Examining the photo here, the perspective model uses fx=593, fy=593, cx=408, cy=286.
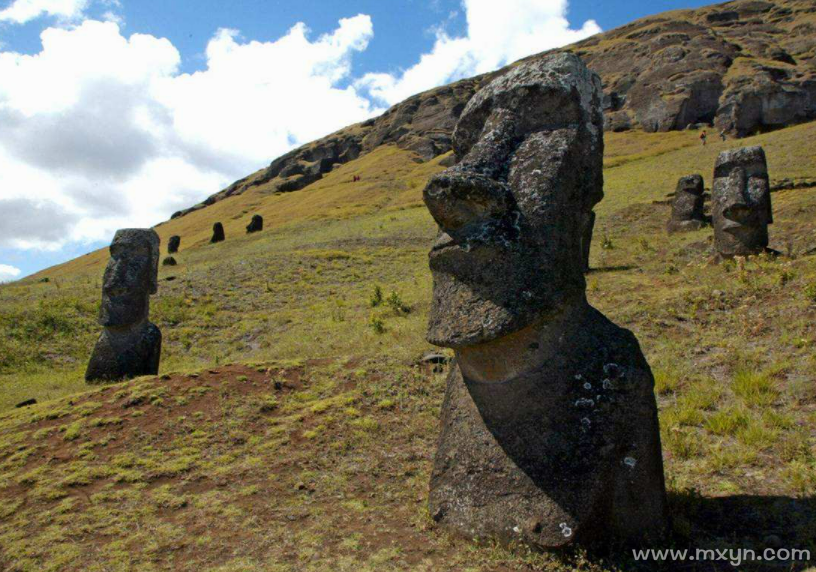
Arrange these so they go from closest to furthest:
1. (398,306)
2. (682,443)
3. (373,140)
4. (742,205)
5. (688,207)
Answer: (682,443), (742,205), (398,306), (688,207), (373,140)

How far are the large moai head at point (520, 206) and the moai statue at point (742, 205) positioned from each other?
1157 cm

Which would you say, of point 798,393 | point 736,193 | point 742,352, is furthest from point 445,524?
point 736,193

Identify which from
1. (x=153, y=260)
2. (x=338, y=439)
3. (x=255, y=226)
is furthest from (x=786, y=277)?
(x=255, y=226)

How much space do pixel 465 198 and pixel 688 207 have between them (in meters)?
20.3

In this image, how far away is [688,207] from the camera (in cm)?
2142

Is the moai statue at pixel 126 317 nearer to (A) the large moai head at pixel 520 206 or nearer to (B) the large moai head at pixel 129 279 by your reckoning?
(B) the large moai head at pixel 129 279

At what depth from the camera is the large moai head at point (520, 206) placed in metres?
3.62

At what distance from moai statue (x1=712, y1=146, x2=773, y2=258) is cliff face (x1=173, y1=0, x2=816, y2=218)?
4861cm

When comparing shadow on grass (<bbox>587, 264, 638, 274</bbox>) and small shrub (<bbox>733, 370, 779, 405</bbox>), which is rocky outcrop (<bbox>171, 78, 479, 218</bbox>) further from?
small shrub (<bbox>733, 370, 779, 405</bbox>)

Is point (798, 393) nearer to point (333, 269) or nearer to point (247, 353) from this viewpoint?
point (247, 353)

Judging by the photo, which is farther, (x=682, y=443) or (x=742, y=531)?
(x=682, y=443)

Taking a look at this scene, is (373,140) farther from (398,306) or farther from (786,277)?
(786,277)

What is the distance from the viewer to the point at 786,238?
51.8ft

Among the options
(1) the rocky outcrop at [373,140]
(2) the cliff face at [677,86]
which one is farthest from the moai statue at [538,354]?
(1) the rocky outcrop at [373,140]
